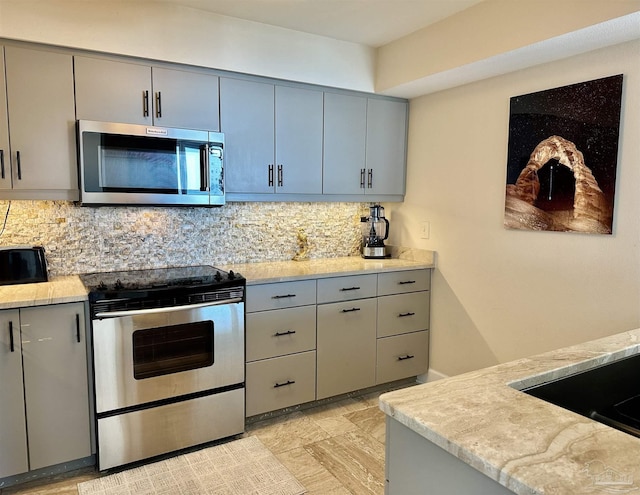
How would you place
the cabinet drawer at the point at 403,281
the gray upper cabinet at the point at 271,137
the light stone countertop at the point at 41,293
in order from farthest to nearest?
the cabinet drawer at the point at 403,281 < the gray upper cabinet at the point at 271,137 < the light stone countertop at the point at 41,293

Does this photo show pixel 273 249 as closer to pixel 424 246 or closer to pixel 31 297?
pixel 424 246

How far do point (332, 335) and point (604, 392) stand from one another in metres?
1.82

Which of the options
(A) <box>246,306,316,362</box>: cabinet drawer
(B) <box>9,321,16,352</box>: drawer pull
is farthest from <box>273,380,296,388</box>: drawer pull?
(B) <box>9,321,16,352</box>: drawer pull

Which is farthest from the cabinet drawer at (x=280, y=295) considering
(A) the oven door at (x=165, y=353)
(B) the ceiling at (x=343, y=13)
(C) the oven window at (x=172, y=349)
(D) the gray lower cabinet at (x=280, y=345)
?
(B) the ceiling at (x=343, y=13)

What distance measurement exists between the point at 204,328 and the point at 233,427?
636 millimetres

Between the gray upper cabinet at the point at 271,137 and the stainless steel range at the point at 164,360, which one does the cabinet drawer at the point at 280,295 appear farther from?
the gray upper cabinet at the point at 271,137

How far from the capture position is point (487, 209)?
3.03 metres

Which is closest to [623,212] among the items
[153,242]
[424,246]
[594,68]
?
[594,68]

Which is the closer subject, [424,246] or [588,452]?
[588,452]

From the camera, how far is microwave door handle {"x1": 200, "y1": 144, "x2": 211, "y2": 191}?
8.96 ft

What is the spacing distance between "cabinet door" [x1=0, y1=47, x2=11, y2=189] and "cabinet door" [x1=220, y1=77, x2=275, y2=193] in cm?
112

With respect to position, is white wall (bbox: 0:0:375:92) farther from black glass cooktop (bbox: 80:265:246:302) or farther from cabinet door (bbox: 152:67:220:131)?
black glass cooktop (bbox: 80:265:246:302)

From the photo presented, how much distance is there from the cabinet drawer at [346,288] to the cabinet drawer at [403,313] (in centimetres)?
14

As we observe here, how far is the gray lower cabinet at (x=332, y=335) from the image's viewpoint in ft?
9.26
